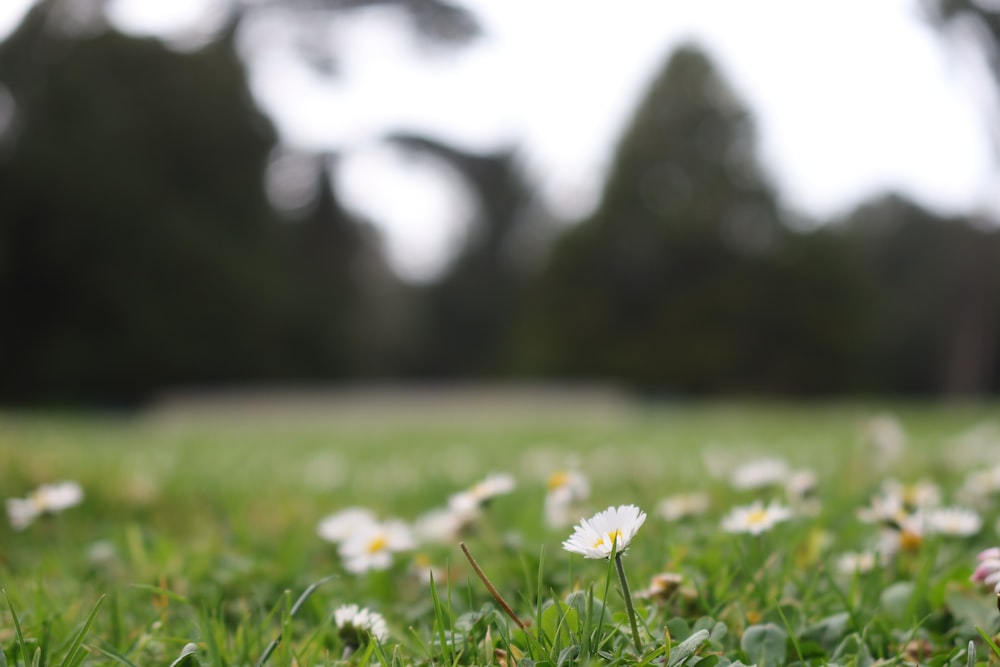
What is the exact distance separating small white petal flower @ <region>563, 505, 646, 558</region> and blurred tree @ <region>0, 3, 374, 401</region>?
14.5 m

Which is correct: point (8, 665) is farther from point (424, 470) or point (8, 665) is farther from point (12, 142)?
point (12, 142)

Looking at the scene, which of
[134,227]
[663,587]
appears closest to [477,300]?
[134,227]

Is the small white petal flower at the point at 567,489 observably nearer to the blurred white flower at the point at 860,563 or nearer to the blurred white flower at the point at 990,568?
the blurred white flower at the point at 860,563

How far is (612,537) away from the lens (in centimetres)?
77

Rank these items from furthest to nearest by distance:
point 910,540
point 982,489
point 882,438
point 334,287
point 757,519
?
point 334,287
point 882,438
point 982,489
point 910,540
point 757,519

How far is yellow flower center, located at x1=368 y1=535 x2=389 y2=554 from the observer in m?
1.21

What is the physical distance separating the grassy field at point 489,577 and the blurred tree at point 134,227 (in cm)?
1206

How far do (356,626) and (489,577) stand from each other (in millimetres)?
460

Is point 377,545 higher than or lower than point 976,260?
lower

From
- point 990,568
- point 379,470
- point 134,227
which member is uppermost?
point 134,227

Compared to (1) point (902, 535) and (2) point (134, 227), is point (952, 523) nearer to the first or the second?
(1) point (902, 535)

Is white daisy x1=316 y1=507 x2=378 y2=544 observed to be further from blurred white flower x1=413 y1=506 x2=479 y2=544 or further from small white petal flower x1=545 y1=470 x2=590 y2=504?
small white petal flower x1=545 y1=470 x2=590 y2=504

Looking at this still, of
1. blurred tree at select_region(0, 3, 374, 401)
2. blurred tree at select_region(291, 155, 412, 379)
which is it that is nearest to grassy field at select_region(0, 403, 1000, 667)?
blurred tree at select_region(0, 3, 374, 401)

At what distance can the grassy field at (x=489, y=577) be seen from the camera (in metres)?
0.88
